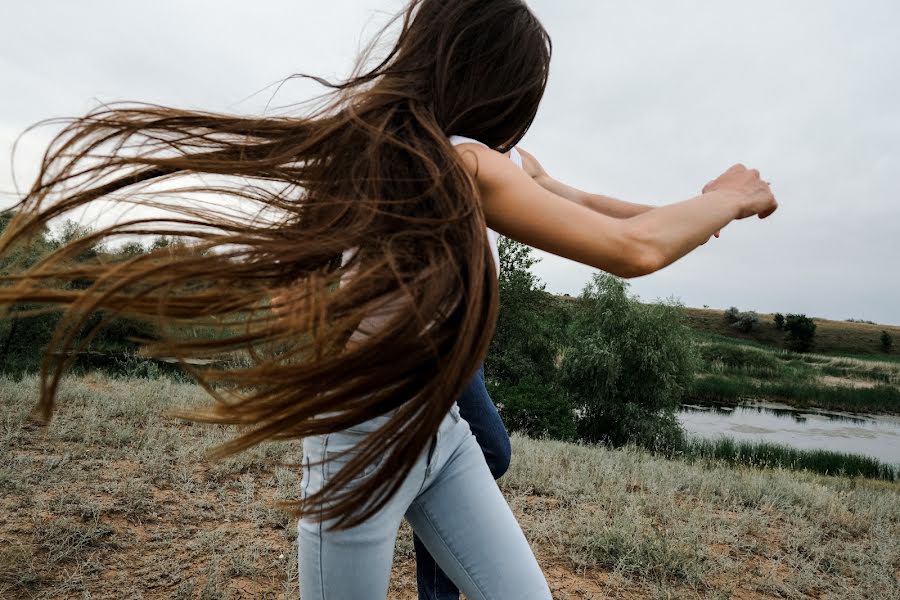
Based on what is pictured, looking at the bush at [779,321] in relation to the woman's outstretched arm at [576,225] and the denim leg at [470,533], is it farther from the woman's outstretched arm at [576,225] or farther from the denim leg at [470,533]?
the woman's outstretched arm at [576,225]

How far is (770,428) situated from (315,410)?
2554 cm

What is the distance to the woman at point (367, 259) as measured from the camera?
1059mm

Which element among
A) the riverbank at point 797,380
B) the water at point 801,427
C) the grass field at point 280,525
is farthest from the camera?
the riverbank at point 797,380

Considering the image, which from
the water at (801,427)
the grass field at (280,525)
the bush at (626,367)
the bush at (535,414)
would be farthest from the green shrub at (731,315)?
the grass field at (280,525)

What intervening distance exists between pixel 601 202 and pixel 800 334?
195ft

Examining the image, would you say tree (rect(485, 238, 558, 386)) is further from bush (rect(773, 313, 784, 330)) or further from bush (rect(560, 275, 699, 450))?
bush (rect(773, 313, 784, 330))

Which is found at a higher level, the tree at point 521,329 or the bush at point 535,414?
the tree at point 521,329

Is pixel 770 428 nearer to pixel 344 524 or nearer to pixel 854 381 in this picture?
pixel 854 381

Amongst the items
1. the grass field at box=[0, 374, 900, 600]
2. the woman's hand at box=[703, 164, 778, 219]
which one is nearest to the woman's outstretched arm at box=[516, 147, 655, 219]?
the woman's hand at box=[703, 164, 778, 219]

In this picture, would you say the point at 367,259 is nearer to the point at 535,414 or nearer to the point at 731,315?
the point at 535,414

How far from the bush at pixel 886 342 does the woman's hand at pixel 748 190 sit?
2542 inches

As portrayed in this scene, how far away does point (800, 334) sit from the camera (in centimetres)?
5238

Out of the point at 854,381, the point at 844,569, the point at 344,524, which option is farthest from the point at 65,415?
the point at 854,381

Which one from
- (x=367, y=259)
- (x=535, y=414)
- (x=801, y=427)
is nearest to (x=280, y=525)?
(x=367, y=259)
